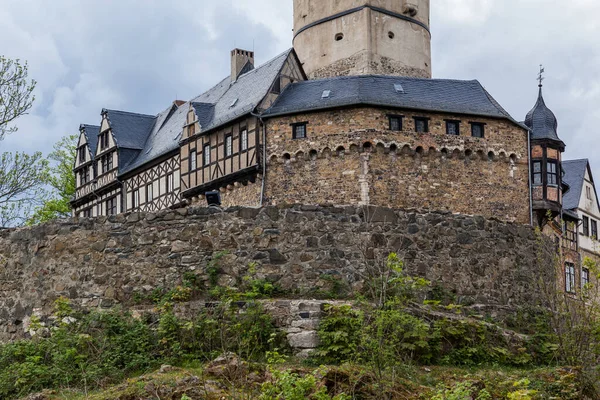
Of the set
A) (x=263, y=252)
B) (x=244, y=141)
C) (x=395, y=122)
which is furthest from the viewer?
(x=244, y=141)

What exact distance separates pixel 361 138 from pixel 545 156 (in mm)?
9913

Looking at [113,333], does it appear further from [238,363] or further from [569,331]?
[569,331]

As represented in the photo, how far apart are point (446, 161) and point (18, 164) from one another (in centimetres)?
1630

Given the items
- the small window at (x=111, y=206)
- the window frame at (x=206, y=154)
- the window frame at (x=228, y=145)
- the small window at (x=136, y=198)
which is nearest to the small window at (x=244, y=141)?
the window frame at (x=228, y=145)

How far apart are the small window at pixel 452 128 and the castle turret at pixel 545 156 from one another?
15.1 feet

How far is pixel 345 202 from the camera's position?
38750 millimetres

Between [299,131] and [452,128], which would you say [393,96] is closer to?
[452,128]

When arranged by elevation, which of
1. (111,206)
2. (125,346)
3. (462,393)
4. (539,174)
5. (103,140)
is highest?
(103,140)

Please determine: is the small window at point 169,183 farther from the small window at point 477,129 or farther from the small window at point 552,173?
the small window at point 552,173

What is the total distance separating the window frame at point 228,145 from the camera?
142 feet

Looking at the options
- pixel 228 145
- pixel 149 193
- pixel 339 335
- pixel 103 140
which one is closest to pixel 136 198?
pixel 149 193

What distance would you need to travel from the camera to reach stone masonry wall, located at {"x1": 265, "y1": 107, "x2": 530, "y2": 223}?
39.1 m

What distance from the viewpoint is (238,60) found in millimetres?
52938

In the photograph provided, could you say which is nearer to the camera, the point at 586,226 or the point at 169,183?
the point at 169,183
